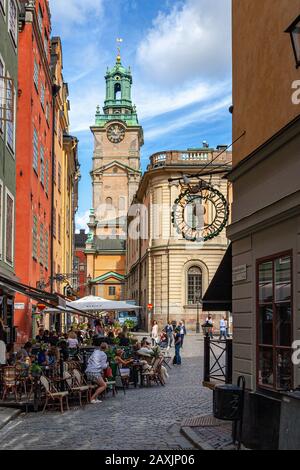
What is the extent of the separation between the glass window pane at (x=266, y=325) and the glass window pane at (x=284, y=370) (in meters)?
0.42

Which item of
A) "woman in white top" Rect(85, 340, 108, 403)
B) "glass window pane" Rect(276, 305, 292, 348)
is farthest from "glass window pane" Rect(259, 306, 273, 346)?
"woman in white top" Rect(85, 340, 108, 403)

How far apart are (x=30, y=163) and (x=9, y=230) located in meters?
5.78

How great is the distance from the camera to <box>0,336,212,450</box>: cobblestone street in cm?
1093

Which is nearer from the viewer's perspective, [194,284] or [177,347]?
[177,347]

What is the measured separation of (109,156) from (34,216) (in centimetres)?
9002

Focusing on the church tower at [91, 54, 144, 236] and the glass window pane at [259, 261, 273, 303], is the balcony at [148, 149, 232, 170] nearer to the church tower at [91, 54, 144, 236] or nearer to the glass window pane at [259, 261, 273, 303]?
the glass window pane at [259, 261, 273, 303]

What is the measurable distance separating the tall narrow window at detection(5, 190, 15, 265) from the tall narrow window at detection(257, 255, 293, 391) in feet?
39.2

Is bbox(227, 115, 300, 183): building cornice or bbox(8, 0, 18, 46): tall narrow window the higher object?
bbox(8, 0, 18, 46): tall narrow window

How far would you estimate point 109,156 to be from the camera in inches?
4663

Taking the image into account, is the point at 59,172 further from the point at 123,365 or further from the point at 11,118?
the point at 123,365

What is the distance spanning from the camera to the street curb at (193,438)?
33.7ft

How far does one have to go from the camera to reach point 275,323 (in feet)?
34.1

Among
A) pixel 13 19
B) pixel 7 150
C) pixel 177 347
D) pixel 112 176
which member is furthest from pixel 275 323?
pixel 112 176

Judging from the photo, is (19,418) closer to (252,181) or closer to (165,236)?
(252,181)
